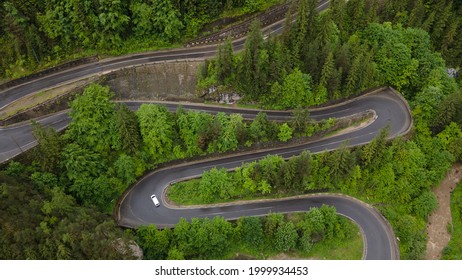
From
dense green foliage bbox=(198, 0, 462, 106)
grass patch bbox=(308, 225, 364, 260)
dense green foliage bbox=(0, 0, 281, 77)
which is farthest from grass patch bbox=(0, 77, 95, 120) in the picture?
grass patch bbox=(308, 225, 364, 260)

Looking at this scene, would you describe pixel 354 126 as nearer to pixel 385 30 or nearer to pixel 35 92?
pixel 385 30

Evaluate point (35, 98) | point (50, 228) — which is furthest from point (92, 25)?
point (50, 228)

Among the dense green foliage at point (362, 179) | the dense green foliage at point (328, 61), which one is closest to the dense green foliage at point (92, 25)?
the dense green foliage at point (328, 61)

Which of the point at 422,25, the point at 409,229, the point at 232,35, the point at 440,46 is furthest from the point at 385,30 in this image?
the point at 409,229

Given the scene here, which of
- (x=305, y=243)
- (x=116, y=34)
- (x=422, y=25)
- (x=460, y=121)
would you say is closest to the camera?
(x=305, y=243)

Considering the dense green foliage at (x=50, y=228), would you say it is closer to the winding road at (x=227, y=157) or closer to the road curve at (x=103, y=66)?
the winding road at (x=227, y=157)

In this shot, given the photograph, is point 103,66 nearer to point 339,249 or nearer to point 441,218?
point 339,249
